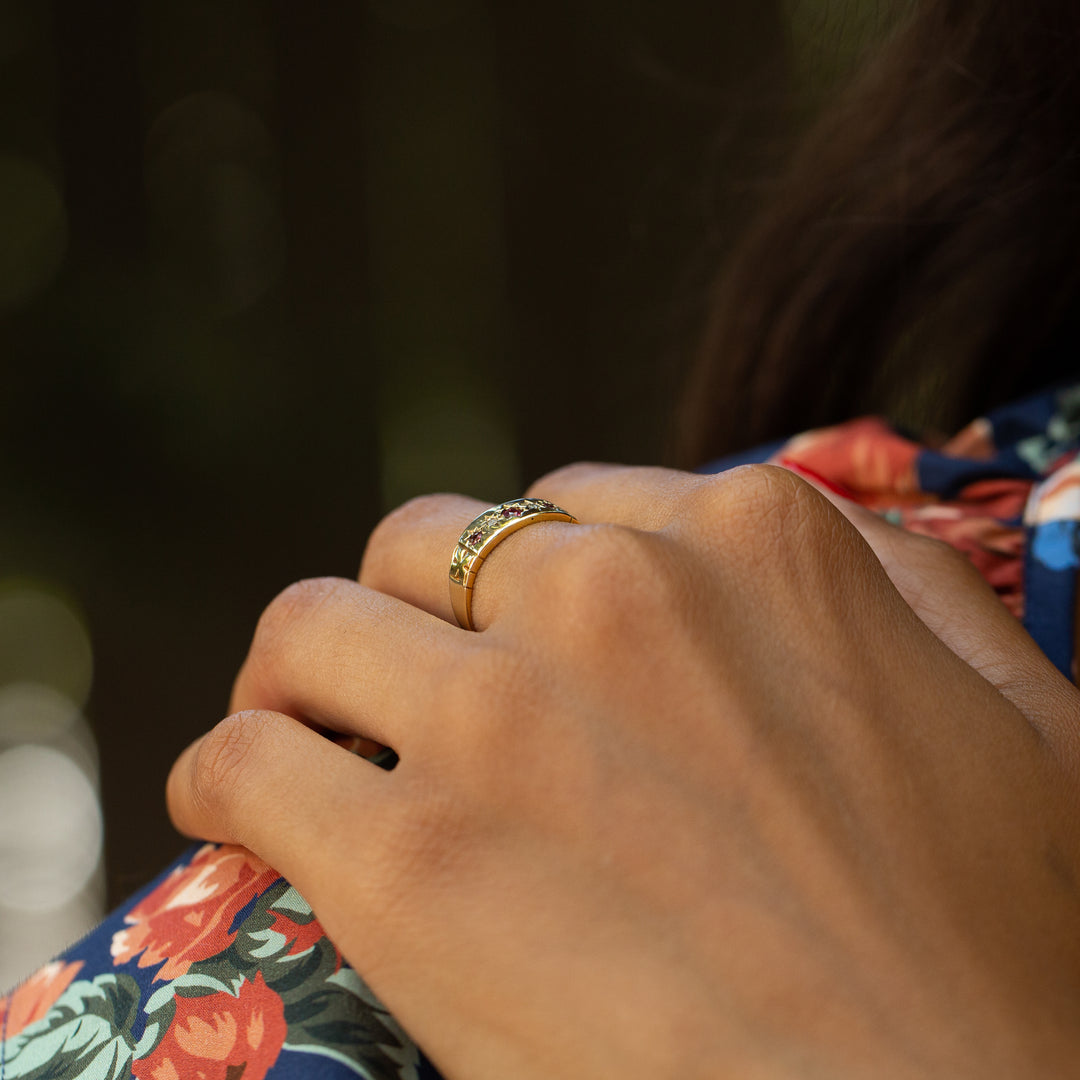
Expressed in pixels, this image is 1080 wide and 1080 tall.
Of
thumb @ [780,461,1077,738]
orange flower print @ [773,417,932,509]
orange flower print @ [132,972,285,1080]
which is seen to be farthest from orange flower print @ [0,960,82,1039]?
orange flower print @ [773,417,932,509]

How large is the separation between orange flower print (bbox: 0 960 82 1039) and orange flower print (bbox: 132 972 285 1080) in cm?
11

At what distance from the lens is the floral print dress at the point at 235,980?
0.37 meters

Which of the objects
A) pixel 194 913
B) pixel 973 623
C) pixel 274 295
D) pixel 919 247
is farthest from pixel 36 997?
pixel 274 295

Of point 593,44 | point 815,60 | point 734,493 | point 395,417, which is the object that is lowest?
point 395,417

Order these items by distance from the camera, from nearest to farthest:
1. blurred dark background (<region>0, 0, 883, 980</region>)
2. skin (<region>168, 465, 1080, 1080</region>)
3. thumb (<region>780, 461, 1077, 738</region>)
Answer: skin (<region>168, 465, 1080, 1080</region>) < thumb (<region>780, 461, 1077, 738</region>) < blurred dark background (<region>0, 0, 883, 980</region>)

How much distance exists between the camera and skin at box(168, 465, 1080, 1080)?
326mm

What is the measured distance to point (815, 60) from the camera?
95 centimetres

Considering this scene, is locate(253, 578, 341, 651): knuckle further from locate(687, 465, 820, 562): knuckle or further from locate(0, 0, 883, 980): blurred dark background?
locate(0, 0, 883, 980): blurred dark background

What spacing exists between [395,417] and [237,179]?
77 centimetres

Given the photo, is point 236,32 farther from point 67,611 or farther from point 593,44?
point 67,611

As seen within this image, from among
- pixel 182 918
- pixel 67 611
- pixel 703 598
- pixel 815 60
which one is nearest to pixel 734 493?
pixel 703 598

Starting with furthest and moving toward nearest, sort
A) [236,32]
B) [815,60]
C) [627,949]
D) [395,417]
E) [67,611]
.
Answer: [395,417], [236,32], [67,611], [815,60], [627,949]

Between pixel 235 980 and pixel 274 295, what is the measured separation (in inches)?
97.4

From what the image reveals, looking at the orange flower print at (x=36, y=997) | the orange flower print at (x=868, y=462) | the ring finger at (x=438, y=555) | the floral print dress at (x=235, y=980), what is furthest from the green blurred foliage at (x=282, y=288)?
the orange flower print at (x=36, y=997)
